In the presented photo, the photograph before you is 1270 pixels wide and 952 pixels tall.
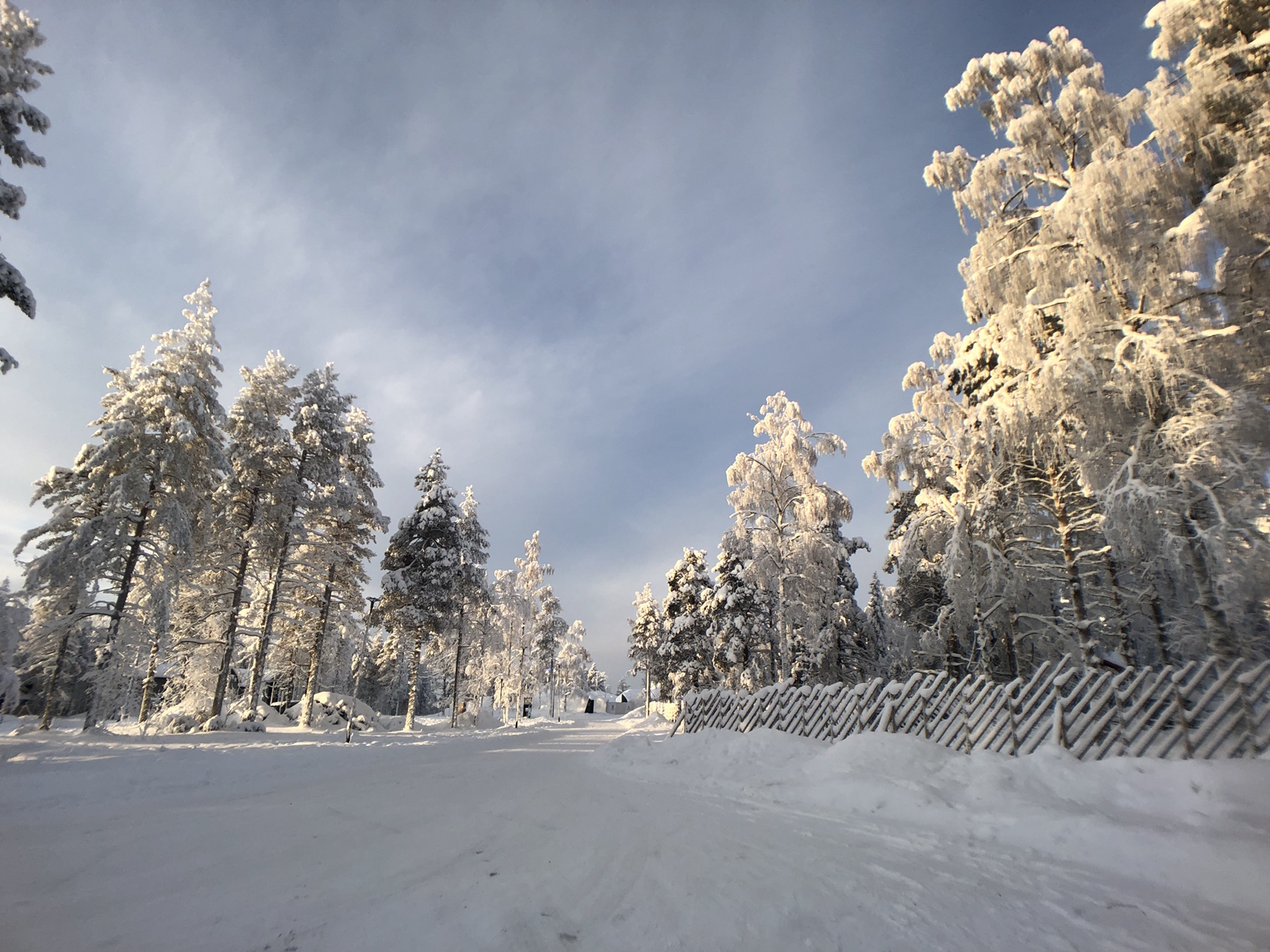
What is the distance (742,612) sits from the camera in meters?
29.4

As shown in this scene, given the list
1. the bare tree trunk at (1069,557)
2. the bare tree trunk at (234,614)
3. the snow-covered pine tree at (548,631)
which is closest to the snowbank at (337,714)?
the bare tree trunk at (234,614)

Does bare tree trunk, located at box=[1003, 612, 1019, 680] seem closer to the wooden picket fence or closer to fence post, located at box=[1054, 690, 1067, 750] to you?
the wooden picket fence

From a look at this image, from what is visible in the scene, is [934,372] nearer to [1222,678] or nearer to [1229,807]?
[1222,678]

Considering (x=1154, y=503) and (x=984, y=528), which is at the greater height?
(x=984, y=528)

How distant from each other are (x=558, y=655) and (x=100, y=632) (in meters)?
56.7

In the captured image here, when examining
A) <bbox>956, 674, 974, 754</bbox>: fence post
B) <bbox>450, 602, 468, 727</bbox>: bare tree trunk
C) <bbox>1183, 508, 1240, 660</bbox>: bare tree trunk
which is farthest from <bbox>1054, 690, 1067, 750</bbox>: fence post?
<bbox>450, 602, 468, 727</bbox>: bare tree trunk

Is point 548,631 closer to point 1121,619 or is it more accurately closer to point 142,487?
point 142,487

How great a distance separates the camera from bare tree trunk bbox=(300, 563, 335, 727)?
20297 mm

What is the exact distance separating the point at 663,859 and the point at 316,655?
21573 millimetres

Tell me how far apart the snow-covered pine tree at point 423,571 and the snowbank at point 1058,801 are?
743 inches

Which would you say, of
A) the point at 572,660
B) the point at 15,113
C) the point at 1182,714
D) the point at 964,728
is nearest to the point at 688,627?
the point at 964,728

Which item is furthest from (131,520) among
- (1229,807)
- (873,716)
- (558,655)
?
(558,655)

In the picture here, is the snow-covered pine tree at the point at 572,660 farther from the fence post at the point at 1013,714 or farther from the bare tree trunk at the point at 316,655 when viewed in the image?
the fence post at the point at 1013,714

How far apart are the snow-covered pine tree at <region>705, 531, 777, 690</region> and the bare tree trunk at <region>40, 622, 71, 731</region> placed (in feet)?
79.6
